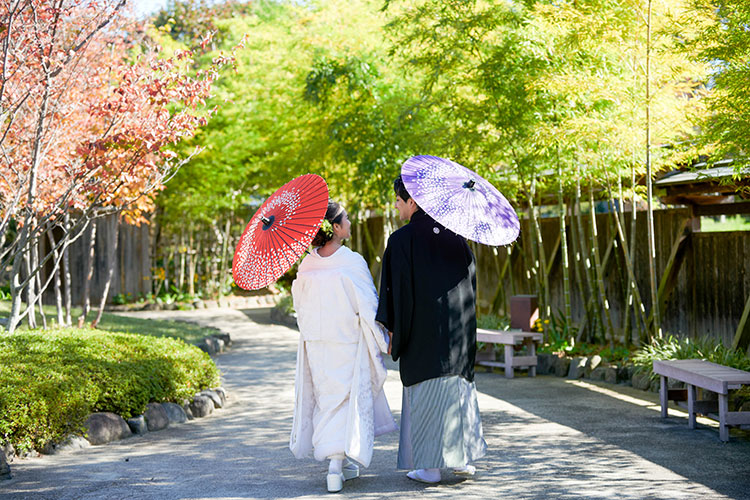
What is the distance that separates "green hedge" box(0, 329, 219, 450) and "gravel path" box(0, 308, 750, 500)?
212 mm

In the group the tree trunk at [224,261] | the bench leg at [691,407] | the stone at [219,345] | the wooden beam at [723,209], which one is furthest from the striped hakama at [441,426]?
the tree trunk at [224,261]

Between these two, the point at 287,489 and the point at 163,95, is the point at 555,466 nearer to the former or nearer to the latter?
the point at 287,489

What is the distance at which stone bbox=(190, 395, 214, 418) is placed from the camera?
Answer: 19.2 ft

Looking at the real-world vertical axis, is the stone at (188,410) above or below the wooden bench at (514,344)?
below

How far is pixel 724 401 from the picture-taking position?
15.2ft

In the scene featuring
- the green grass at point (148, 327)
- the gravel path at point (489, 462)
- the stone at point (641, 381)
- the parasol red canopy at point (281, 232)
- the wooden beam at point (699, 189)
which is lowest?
the gravel path at point (489, 462)

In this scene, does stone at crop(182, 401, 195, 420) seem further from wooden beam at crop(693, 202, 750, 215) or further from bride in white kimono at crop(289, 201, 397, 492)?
wooden beam at crop(693, 202, 750, 215)

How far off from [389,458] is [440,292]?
3.88ft

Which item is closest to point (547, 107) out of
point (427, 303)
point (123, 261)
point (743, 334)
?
point (743, 334)

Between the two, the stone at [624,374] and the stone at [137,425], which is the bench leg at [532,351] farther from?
the stone at [137,425]

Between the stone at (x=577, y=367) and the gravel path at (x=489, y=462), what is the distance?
3.02 ft

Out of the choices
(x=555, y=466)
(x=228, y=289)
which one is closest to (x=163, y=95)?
(x=555, y=466)

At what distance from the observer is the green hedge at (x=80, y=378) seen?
4.39m

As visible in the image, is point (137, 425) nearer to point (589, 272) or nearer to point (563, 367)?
point (563, 367)
